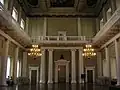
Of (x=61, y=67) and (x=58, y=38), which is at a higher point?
(x=58, y=38)

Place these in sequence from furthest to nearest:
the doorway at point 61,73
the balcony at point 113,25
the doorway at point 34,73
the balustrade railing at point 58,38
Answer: the doorway at point 61,73, the doorway at point 34,73, the balustrade railing at point 58,38, the balcony at point 113,25

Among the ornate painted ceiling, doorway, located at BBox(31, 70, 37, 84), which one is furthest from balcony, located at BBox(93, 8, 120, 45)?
doorway, located at BBox(31, 70, 37, 84)

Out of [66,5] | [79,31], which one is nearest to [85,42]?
[79,31]

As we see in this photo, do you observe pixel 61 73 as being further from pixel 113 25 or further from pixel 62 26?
pixel 113 25

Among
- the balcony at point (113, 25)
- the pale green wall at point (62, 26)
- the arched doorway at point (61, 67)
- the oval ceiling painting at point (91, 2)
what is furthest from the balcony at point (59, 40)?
the oval ceiling painting at point (91, 2)

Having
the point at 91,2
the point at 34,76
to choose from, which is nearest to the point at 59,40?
the point at 34,76

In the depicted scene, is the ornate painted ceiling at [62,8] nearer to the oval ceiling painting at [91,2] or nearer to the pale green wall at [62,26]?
the oval ceiling painting at [91,2]

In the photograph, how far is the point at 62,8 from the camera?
2298 cm

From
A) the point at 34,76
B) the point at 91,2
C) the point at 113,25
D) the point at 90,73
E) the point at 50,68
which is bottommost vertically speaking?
the point at 34,76

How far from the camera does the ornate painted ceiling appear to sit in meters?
21.9

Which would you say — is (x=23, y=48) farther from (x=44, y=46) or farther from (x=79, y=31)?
(x=79, y=31)

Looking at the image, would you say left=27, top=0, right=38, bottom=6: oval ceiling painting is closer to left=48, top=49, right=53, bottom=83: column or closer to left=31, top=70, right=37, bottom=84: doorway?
left=48, top=49, right=53, bottom=83: column

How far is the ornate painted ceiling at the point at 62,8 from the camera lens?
71.8 feet

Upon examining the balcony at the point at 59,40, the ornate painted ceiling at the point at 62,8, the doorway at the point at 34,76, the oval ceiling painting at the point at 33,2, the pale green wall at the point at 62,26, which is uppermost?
the oval ceiling painting at the point at 33,2
